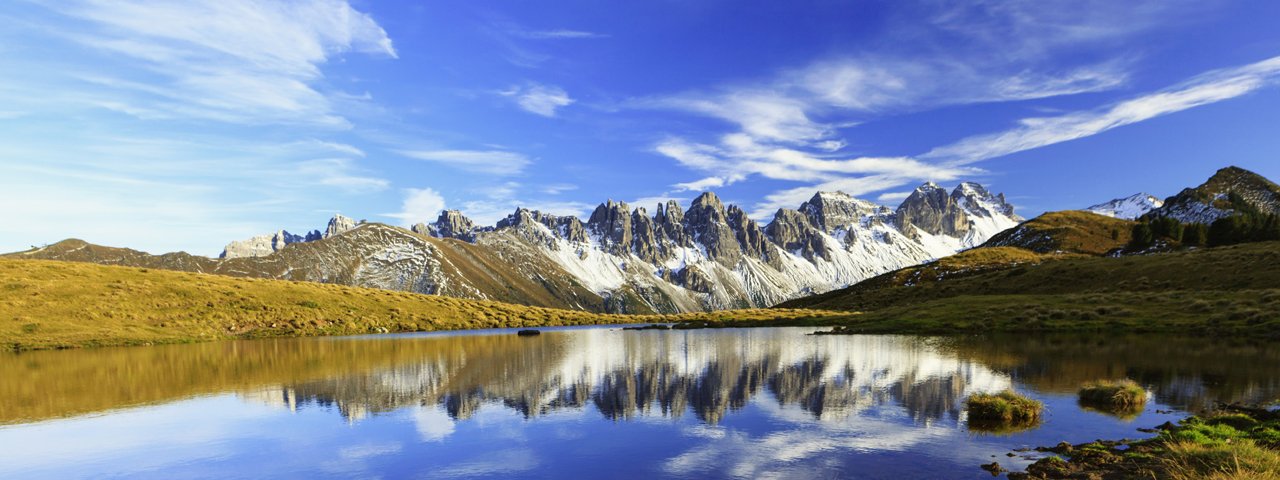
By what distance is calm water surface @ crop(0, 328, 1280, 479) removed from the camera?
2095cm

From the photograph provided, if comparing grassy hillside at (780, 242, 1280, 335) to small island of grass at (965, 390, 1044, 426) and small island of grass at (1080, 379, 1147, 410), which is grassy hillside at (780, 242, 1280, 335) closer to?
small island of grass at (1080, 379, 1147, 410)

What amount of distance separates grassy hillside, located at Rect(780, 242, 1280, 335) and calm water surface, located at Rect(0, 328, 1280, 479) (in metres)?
14.6

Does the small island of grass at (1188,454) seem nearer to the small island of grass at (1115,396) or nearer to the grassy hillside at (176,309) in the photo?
the small island of grass at (1115,396)

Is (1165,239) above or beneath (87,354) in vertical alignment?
above

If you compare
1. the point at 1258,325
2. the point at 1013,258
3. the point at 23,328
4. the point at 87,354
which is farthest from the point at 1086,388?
the point at 1013,258

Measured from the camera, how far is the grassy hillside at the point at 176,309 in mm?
77750

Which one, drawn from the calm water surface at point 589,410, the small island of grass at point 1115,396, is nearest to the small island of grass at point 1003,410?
the calm water surface at point 589,410

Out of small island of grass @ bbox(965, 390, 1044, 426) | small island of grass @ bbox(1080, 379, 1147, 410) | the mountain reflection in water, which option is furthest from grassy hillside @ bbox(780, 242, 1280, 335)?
small island of grass @ bbox(965, 390, 1044, 426)

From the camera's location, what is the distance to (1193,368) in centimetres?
3741

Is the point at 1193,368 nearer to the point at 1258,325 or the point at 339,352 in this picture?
the point at 1258,325

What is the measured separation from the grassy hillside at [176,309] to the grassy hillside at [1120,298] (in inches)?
1241

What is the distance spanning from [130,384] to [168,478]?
29757 millimetres

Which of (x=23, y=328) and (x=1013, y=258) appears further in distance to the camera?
(x=1013, y=258)

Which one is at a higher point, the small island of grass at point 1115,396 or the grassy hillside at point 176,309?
the grassy hillside at point 176,309
